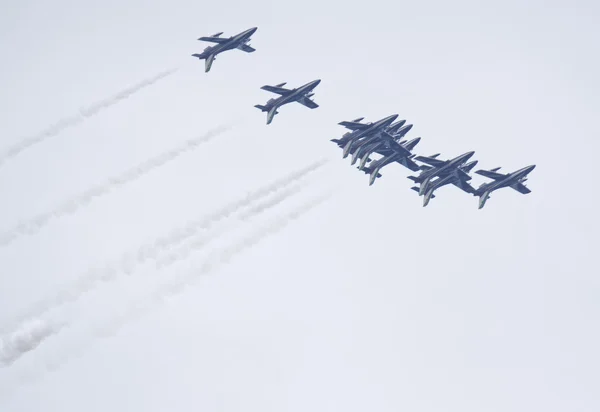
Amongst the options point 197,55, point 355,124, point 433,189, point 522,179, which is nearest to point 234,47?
point 197,55

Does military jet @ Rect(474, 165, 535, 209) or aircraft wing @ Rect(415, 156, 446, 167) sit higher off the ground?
aircraft wing @ Rect(415, 156, 446, 167)

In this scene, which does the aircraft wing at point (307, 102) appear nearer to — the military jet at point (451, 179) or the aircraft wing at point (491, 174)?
the military jet at point (451, 179)

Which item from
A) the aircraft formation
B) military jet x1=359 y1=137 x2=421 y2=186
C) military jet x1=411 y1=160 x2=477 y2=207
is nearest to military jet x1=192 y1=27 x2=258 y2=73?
the aircraft formation

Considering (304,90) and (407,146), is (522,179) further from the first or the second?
(304,90)

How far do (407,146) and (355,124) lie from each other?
8.34 metres

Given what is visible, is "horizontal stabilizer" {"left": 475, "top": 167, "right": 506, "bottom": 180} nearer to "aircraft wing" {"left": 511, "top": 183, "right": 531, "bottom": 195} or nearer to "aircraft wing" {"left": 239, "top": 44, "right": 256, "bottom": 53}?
"aircraft wing" {"left": 511, "top": 183, "right": 531, "bottom": 195}

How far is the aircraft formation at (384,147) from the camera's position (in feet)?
461

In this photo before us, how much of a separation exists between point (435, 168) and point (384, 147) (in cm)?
767

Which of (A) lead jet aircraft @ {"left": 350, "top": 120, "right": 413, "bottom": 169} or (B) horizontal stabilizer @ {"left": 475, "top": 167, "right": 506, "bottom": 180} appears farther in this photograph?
(A) lead jet aircraft @ {"left": 350, "top": 120, "right": 413, "bottom": 169}

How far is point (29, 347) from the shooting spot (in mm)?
120625

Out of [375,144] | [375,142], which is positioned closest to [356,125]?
[375,142]

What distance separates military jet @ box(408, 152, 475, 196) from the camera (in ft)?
462

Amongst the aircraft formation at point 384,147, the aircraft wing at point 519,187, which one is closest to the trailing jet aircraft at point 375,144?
the aircraft formation at point 384,147

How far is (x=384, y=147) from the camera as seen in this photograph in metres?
145
